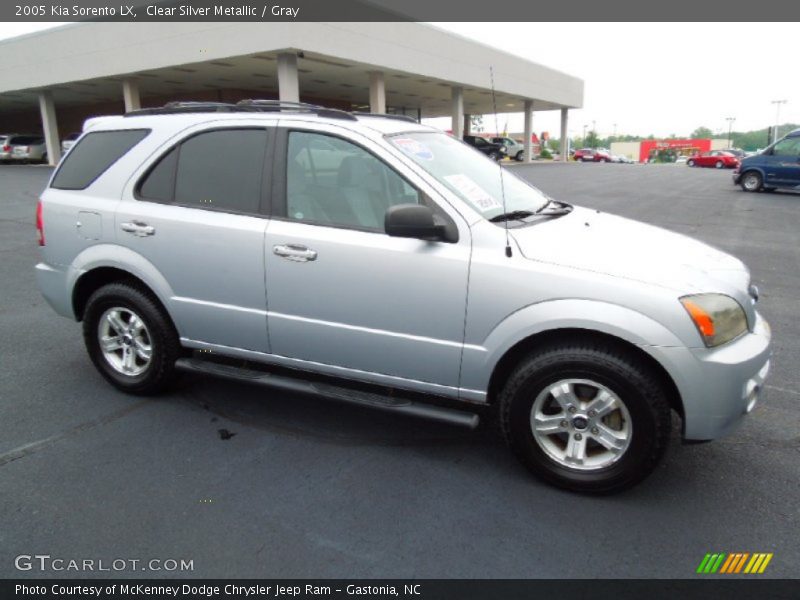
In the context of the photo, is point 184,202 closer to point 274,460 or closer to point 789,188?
point 274,460

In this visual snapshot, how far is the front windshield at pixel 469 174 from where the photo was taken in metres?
3.42

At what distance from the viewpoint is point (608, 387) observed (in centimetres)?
292

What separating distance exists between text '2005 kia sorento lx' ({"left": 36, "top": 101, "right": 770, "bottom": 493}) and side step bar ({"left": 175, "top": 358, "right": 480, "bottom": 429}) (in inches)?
0.6

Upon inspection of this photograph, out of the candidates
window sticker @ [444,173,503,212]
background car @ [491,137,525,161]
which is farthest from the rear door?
background car @ [491,137,525,161]

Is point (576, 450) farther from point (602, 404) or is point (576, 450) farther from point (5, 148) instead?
point (5, 148)

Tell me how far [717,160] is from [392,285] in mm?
49390

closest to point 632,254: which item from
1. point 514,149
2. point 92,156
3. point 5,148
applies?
point 92,156

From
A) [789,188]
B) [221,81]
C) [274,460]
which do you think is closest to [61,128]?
Answer: [221,81]

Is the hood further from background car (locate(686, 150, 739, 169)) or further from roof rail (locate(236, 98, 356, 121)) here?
background car (locate(686, 150, 739, 169))

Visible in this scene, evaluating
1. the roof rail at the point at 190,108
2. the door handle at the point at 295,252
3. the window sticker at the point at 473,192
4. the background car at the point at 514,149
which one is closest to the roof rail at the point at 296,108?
the roof rail at the point at 190,108

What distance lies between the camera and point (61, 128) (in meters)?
46.7

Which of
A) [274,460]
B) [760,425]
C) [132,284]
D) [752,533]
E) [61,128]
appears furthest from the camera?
[61,128]

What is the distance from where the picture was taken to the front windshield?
342 centimetres
